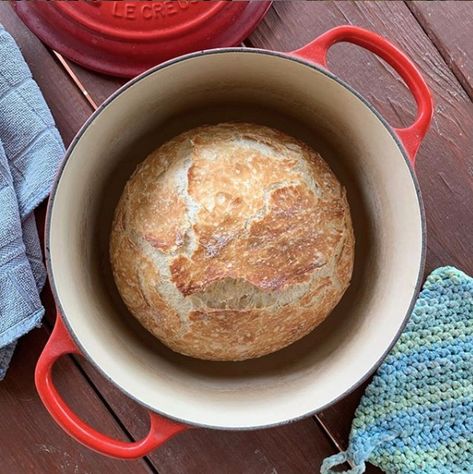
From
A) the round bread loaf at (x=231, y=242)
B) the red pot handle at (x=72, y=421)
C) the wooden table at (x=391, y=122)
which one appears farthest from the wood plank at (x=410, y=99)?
the red pot handle at (x=72, y=421)

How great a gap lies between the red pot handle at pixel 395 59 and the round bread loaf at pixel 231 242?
0.10 m

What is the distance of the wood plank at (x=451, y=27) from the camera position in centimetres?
78

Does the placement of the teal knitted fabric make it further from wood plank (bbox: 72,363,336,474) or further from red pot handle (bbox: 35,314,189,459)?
red pot handle (bbox: 35,314,189,459)

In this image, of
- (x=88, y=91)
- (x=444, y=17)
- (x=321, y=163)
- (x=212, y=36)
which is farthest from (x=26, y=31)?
(x=444, y=17)

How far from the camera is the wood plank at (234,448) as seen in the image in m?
0.78

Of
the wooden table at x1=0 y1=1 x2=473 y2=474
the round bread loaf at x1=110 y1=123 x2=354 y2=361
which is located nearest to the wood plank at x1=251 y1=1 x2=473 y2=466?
the wooden table at x1=0 y1=1 x2=473 y2=474

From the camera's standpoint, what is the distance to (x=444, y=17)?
0.78 meters

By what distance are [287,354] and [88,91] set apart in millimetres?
351

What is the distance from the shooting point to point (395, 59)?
24.7 inches

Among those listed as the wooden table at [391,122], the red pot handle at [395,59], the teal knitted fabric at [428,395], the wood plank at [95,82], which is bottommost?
the teal knitted fabric at [428,395]

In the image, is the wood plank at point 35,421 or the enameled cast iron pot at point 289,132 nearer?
the enameled cast iron pot at point 289,132

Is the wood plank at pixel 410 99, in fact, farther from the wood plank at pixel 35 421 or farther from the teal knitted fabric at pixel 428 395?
the wood plank at pixel 35 421

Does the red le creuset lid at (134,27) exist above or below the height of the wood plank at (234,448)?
above

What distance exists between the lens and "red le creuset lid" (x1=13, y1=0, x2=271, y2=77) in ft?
2.45
